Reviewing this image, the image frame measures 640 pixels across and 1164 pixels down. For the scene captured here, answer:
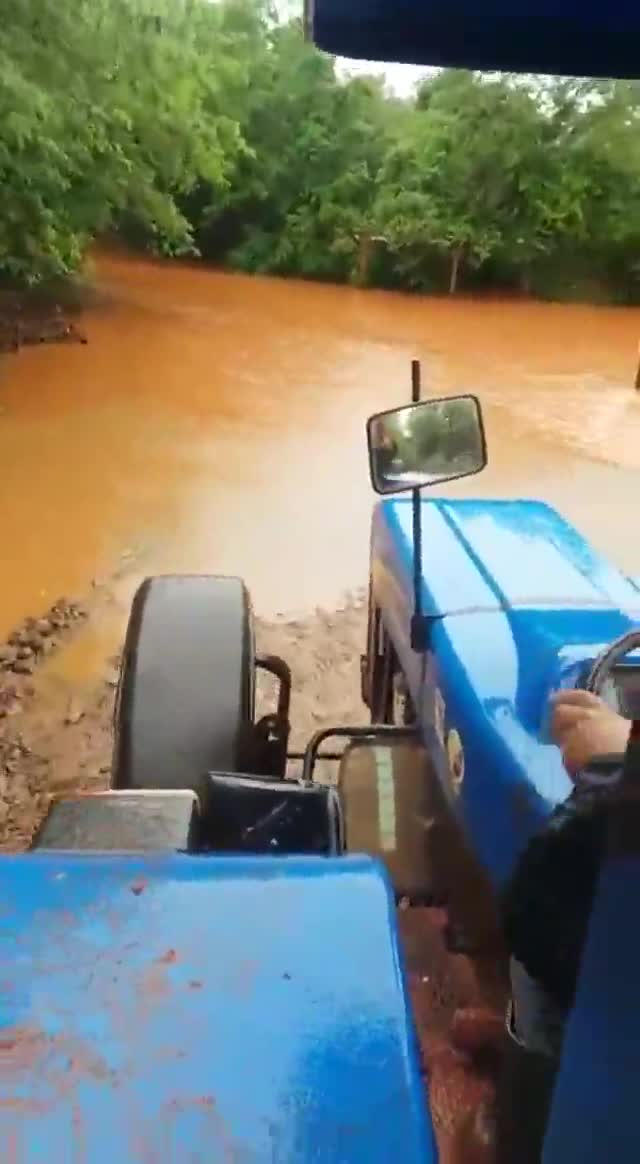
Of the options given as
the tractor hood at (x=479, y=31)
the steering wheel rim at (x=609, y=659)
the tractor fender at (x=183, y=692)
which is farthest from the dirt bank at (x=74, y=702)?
the tractor hood at (x=479, y=31)

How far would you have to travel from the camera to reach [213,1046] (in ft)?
2.06

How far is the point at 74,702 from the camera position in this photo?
370 cm

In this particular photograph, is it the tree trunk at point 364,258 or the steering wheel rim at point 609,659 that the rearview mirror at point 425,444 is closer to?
the steering wheel rim at point 609,659

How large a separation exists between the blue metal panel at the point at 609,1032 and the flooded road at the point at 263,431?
375cm

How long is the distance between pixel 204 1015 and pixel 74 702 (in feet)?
10.2

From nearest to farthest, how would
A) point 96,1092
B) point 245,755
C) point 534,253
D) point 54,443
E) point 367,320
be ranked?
point 96,1092 → point 245,755 → point 54,443 → point 367,320 → point 534,253

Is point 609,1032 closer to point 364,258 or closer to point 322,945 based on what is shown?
point 322,945

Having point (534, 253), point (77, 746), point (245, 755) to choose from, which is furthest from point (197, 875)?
point (534, 253)

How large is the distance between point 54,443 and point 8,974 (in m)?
6.38

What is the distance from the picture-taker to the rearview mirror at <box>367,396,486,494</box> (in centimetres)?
154

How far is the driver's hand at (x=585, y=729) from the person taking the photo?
3.07 feet

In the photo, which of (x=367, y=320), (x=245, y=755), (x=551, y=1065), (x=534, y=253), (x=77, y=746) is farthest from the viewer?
(x=534, y=253)

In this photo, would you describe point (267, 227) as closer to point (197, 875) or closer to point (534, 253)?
point (534, 253)

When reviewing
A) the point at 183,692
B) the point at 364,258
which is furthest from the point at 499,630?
the point at 364,258
